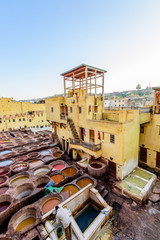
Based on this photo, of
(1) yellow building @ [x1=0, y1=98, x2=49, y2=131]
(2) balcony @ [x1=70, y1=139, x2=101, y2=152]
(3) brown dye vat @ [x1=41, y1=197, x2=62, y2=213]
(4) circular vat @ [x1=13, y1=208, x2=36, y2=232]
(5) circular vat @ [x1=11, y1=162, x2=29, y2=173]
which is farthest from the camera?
(1) yellow building @ [x1=0, y1=98, x2=49, y2=131]

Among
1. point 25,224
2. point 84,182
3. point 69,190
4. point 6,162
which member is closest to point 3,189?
point 25,224

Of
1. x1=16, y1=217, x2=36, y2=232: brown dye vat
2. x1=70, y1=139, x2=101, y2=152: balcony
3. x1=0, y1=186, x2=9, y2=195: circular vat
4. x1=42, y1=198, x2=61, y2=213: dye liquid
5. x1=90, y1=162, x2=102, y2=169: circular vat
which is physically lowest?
x1=16, y1=217, x2=36, y2=232: brown dye vat

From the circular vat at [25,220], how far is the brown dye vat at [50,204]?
2.82ft

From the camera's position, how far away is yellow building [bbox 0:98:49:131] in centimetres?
3669

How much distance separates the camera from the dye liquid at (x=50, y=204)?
30.8 feet

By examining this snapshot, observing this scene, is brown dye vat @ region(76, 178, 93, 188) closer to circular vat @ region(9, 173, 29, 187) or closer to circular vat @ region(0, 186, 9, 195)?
circular vat @ region(9, 173, 29, 187)

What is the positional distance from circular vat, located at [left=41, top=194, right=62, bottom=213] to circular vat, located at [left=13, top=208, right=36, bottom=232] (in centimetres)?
84

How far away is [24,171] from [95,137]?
10.6 m

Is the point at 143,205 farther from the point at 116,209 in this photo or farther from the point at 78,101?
the point at 78,101

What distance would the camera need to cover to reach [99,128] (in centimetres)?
1390

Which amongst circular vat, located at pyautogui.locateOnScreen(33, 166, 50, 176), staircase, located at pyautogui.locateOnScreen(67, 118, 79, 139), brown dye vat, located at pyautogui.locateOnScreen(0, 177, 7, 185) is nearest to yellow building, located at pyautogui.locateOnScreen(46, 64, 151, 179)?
staircase, located at pyautogui.locateOnScreen(67, 118, 79, 139)

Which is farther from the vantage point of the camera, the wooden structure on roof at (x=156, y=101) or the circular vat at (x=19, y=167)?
the wooden structure on roof at (x=156, y=101)

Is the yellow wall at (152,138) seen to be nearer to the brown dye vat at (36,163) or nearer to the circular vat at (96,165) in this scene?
the circular vat at (96,165)


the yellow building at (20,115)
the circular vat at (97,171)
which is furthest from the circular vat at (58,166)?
the yellow building at (20,115)
